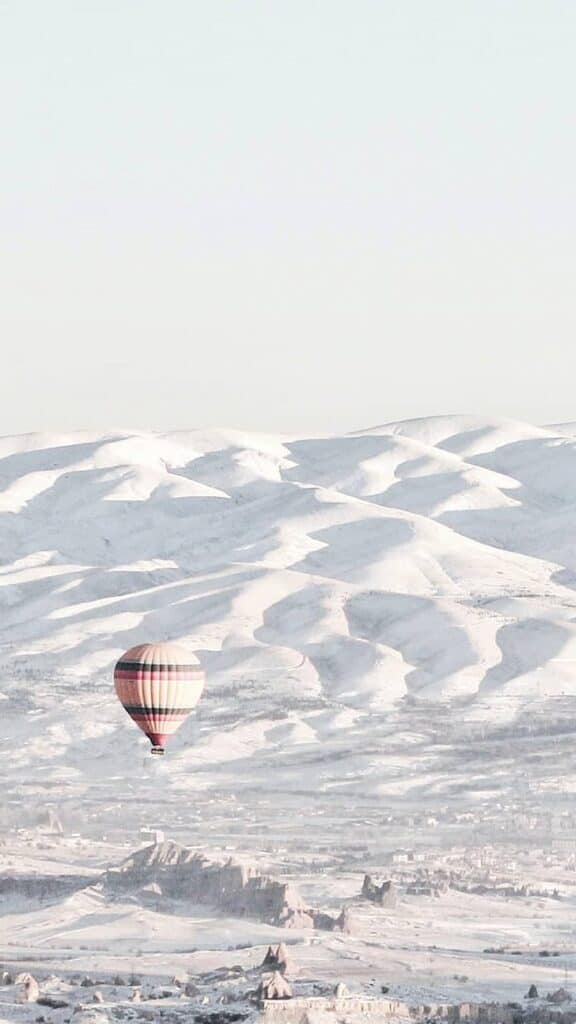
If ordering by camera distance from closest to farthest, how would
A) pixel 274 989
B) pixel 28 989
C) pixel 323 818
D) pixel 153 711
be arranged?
1. pixel 274 989
2. pixel 28 989
3. pixel 153 711
4. pixel 323 818

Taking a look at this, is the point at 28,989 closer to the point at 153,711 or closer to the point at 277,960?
the point at 277,960

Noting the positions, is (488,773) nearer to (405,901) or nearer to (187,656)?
(405,901)

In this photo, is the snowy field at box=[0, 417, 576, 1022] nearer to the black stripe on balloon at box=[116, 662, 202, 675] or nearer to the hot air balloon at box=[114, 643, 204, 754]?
the hot air balloon at box=[114, 643, 204, 754]

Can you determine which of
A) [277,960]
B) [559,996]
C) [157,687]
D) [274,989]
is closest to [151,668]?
[157,687]

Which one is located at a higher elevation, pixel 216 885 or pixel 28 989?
pixel 28 989

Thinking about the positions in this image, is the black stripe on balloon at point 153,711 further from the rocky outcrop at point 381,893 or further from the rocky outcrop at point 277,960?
the rocky outcrop at point 381,893

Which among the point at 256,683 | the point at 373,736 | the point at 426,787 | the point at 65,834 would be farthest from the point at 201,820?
the point at 256,683

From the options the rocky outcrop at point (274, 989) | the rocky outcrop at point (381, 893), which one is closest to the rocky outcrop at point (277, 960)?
the rocky outcrop at point (274, 989)
